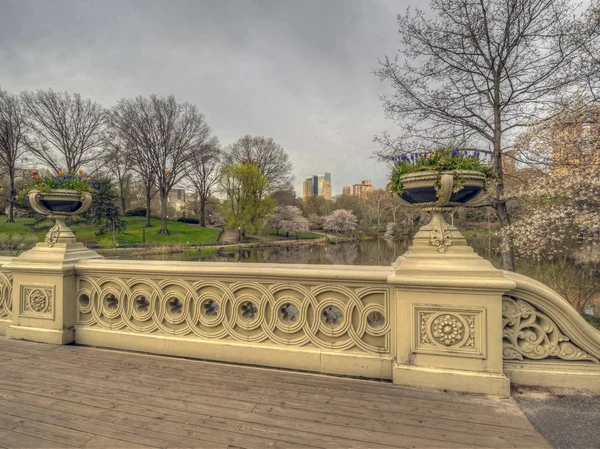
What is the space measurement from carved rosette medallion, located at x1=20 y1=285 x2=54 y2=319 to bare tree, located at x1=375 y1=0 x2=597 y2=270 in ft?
33.4

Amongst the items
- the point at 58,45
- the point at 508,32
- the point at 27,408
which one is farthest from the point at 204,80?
the point at 27,408

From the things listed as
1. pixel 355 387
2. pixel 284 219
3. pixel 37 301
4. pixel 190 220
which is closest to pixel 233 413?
pixel 355 387

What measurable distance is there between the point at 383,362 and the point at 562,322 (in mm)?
1546

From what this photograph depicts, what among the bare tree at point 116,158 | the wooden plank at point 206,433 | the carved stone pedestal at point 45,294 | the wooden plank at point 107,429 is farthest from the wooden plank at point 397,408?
the bare tree at point 116,158

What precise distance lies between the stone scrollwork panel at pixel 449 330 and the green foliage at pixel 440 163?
3.86 feet

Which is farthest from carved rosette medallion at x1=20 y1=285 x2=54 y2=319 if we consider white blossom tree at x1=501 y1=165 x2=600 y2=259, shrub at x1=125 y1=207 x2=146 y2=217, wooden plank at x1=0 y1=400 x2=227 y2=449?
shrub at x1=125 y1=207 x2=146 y2=217

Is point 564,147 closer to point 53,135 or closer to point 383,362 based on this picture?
point 383,362

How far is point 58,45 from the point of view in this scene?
33.6 feet

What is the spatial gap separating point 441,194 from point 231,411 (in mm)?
2489

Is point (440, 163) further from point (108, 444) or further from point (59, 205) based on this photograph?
point (59, 205)

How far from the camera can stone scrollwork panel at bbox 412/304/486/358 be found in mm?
2484

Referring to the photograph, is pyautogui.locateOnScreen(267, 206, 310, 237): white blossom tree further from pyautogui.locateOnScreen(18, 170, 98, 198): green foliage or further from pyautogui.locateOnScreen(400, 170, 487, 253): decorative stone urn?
pyautogui.locateOnScreen(400, 170, 487, 253): decorative stone urn

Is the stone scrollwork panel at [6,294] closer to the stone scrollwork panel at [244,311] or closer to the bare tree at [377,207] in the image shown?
the stone scrollwork panel at [244,311]

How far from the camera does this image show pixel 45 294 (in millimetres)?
3719
